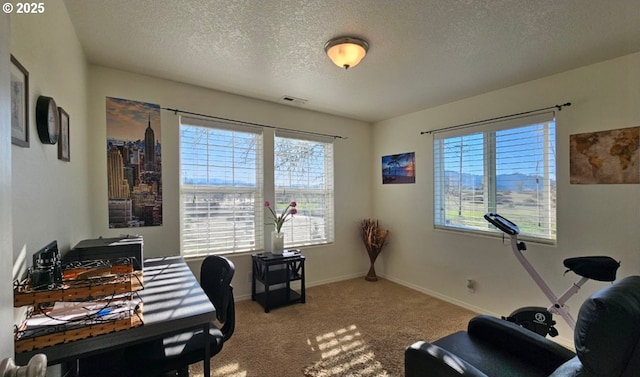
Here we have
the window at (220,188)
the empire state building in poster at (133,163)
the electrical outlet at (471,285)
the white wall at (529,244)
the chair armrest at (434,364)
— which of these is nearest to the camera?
the chair armrest at (434,364)

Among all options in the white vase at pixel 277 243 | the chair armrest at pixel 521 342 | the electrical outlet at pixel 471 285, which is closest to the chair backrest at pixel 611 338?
the chair armrest at pixel 521 342

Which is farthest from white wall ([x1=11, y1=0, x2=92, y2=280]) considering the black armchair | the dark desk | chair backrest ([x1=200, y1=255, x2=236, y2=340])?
the black armchair

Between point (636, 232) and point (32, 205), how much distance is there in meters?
3.84

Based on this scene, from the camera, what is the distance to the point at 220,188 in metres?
3.32

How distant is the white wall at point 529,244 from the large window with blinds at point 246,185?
1.06 m

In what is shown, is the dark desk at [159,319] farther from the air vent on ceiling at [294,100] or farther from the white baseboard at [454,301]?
the white baseboard at [454,301]

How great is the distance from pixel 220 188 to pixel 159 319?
2206 mm

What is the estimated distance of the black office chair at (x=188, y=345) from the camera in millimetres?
1400

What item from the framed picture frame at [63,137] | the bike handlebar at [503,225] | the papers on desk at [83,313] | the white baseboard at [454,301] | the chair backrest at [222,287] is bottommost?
the white baseboard at [454,301]

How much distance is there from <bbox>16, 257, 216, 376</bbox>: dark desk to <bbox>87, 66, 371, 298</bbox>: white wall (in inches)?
42.1

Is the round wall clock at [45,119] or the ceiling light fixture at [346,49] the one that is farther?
the ceiling light fixture at [346,49]

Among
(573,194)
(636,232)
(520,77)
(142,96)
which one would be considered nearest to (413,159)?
(520,77)

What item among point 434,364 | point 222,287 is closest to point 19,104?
point 222,287

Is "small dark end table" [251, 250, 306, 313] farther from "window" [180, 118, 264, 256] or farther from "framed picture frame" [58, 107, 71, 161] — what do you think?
"framed picture frame" [58, 107, 71, 161]
